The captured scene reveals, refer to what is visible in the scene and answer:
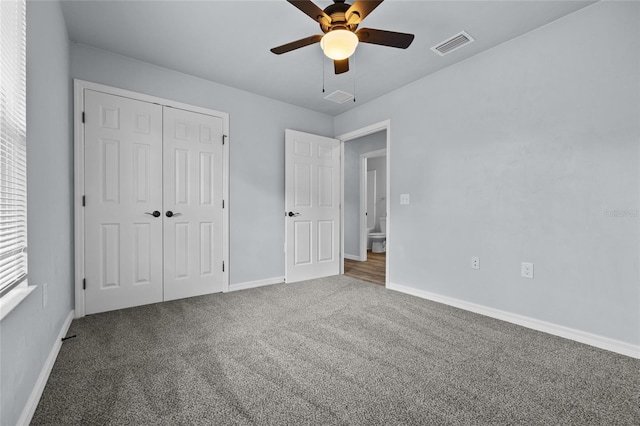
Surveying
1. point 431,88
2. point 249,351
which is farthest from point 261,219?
point 431,88

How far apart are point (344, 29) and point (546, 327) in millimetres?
2765

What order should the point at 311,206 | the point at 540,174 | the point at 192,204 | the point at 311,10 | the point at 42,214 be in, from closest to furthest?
1. the point at 42,214
2. the point at 311,10
3. the point at 540,174
4. the point at 192,204
5. the point at 311,206

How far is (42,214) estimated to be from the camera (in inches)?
66.7

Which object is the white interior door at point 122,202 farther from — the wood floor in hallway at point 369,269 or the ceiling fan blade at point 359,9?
the wood floor in hallway at point 369,269

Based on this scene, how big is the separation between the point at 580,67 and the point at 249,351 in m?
3.26

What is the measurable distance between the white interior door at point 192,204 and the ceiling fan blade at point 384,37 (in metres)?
2.11

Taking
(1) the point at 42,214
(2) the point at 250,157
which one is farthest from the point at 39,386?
(2) the point at 250,157

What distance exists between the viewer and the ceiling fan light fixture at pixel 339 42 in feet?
6.25

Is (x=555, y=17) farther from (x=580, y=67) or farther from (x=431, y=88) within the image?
(x=431, y=88)

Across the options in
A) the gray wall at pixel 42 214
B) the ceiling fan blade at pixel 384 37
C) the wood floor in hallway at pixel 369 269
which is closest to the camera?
the gray wall at pixel 42 214

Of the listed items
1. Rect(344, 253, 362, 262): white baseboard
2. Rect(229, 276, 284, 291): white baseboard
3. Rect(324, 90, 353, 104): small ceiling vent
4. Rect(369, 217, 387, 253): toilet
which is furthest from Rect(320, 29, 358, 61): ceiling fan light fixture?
Rect(369, 217, 387, 253): toilet

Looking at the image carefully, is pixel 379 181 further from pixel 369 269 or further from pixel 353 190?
pixel 369 269

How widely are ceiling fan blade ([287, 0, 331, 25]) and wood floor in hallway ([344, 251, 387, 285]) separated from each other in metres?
3.13

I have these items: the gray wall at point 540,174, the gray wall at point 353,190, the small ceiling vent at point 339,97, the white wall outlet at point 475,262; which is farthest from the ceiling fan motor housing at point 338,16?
the gray wall at point 353,190
